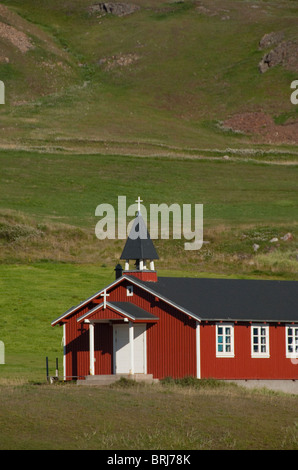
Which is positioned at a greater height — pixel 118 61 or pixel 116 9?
pixel 116 9

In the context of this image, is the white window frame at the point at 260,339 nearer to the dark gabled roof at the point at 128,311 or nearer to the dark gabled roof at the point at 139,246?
the dark gabled roof at the point at 128,311

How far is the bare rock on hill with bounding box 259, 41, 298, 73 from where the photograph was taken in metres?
123

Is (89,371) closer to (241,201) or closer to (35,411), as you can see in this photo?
(35,411)

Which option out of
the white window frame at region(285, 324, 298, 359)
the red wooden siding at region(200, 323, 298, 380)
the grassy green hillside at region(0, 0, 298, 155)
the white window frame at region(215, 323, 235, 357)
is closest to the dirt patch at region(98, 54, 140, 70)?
the grassy green hillside at region(0, 0, 298, 155)

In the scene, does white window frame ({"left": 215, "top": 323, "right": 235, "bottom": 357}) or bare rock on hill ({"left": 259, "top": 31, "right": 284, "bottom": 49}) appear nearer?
white window frame ({"left": 215, "top": 323, "right": 235, "bottom": 357})

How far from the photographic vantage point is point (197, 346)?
38219 millimetres

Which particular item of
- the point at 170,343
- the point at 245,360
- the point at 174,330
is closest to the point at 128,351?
the point at 170,343

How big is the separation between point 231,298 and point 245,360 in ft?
9.76

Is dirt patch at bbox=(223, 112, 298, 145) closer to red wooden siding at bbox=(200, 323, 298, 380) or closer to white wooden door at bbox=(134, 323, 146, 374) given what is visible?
red wooden siding at bbox=(200, 323, 298, 380)

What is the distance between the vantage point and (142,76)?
130m

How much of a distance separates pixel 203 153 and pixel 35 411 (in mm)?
68959

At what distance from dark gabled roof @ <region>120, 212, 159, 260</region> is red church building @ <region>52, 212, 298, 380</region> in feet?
0.13

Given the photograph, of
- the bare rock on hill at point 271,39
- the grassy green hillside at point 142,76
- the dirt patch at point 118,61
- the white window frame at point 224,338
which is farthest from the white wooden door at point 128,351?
the dirt patch at point 118,61

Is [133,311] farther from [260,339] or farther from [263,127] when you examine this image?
[263,127]
